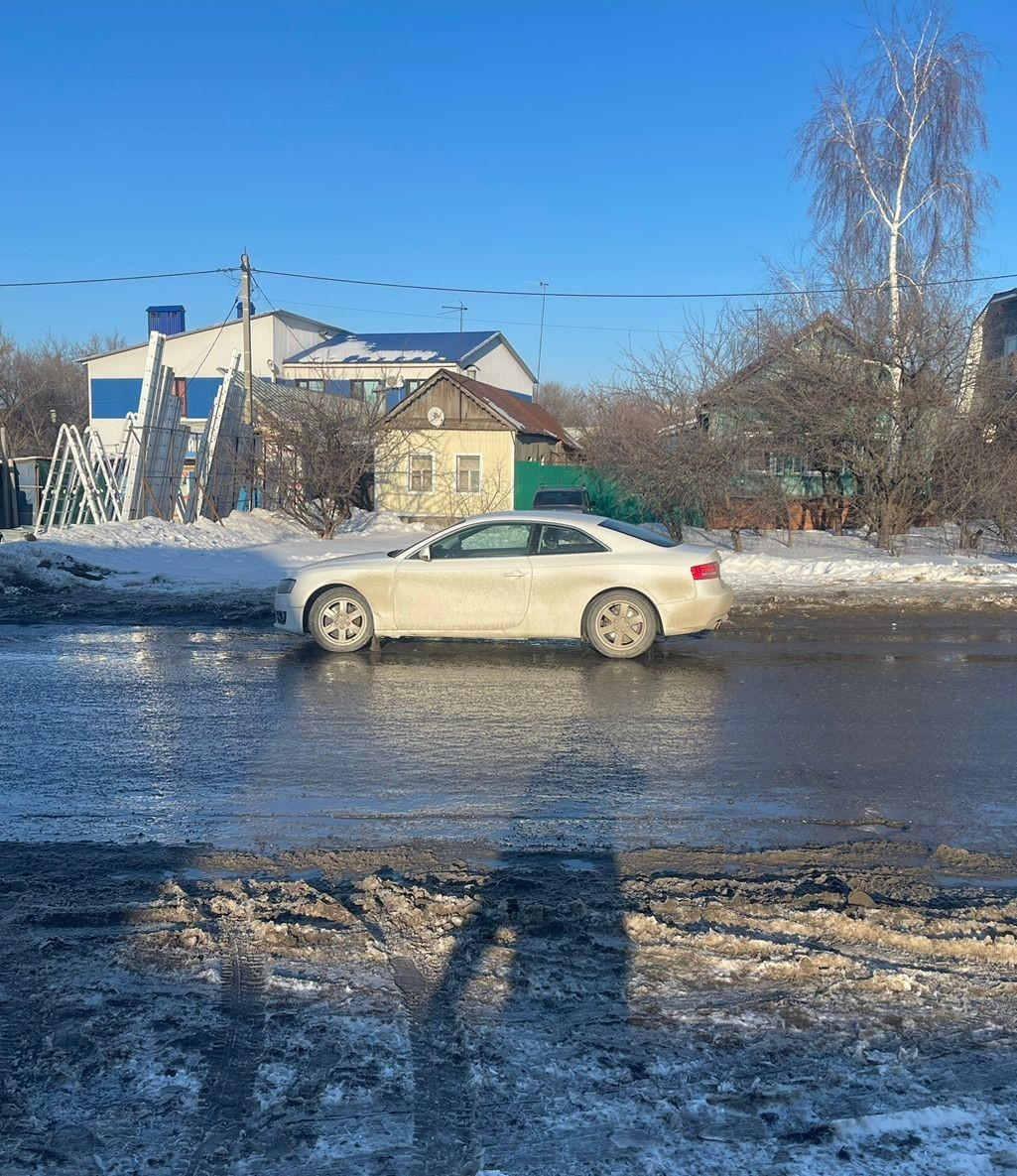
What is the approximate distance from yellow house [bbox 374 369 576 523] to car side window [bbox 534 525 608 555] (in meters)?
24.4

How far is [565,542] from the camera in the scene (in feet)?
35.5

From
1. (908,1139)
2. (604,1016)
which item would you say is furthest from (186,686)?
(908,1139)

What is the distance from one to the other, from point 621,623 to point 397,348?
1907 inches

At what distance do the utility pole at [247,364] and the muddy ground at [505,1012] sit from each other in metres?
24.4

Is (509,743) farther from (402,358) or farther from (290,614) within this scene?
(402,358)

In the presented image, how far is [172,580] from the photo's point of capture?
1748 centimetres

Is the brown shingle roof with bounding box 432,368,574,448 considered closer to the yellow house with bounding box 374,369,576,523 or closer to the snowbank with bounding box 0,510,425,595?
the yellow house with bounding box 374,369,576,523

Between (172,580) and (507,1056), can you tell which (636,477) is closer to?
(172,580)

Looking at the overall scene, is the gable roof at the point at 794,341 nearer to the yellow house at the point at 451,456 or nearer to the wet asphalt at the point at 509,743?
the yellow house at the point at 451,456

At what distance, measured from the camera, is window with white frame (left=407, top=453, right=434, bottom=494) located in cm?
3597

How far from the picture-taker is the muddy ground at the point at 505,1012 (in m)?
3.04

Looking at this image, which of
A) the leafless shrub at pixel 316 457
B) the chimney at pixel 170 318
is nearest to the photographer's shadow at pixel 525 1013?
the leafless shrub at pixel 316 457

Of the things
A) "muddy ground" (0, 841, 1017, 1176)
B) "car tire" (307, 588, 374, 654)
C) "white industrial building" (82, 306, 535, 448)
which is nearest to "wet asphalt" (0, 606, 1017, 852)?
"car tire" (307, 588, 374, 654)

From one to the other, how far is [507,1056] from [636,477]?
2128 cm
